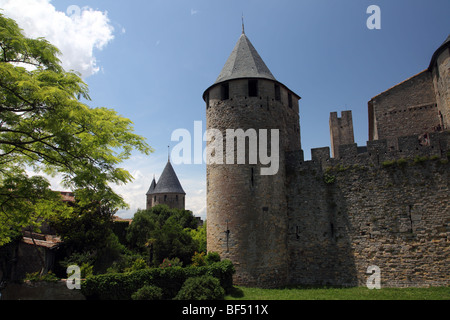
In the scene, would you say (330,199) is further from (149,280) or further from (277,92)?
(149,280)

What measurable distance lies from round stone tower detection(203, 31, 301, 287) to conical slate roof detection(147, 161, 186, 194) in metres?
32.3

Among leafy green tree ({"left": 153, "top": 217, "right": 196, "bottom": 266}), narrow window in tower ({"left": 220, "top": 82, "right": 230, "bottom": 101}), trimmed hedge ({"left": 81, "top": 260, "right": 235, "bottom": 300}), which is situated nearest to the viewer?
trimmed hedge ({"left": 81, "top": 260, "right": 235, "bottom": 300})

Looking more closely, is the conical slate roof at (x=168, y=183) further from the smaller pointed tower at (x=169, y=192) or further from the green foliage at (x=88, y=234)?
the green foliage at (x=88, y=234)

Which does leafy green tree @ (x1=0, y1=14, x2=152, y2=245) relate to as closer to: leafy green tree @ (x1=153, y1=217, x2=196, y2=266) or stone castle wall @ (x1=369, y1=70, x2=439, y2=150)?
leafy green tree @ (x1=153, y1=217, x2=196, y2=266)

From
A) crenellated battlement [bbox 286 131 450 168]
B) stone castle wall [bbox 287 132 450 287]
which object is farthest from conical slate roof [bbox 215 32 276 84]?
stone castle wall [bbox 287 132 450 287]

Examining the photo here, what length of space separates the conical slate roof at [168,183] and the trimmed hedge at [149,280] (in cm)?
3406

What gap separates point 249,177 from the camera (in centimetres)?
1534

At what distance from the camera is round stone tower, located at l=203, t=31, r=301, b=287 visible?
14.7 m

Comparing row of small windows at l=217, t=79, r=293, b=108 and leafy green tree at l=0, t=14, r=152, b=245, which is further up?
row of small windows at l=217, t=79, r=293, b=108

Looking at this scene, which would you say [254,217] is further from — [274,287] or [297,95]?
[297,95]

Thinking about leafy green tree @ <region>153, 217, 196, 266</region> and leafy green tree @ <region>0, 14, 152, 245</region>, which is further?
leafy green tree @ <region>153, 217, 196, 266</region>

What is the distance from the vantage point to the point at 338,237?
1510 cm
